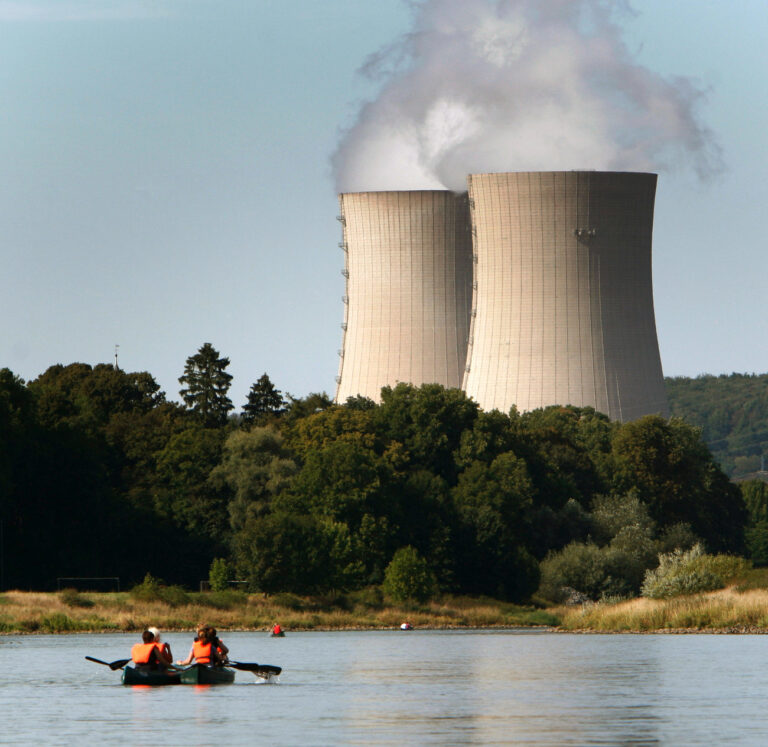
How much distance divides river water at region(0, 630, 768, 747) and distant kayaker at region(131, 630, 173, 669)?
451mm

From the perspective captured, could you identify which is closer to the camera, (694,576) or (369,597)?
(694,576)

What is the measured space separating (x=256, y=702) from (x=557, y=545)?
39.2 meters

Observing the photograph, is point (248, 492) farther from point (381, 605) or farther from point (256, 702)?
point (256, 702)

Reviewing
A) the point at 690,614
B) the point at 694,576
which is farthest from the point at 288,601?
the point at 690,614

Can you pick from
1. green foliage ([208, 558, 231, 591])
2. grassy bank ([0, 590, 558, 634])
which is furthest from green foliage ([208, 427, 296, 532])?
grassy bank ([0, 590, 558, 634])

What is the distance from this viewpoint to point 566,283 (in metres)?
69.5

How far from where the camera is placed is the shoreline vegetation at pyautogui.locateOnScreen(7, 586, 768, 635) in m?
52.2

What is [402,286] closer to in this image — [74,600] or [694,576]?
[74,600]

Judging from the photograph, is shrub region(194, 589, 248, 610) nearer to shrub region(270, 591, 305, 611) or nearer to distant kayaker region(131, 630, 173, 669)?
shrub region(270, 591, 305, 611)

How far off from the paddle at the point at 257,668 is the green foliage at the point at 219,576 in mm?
28692

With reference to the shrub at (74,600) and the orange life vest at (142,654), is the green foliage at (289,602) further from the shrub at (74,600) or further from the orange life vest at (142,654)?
the orange life vest at (142,654)

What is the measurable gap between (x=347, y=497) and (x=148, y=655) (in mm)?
30671

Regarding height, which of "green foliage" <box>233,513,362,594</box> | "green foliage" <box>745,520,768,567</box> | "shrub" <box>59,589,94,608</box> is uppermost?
"green foliage" <box>745,520,768,567</box>

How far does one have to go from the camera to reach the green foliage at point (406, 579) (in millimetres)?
63062
